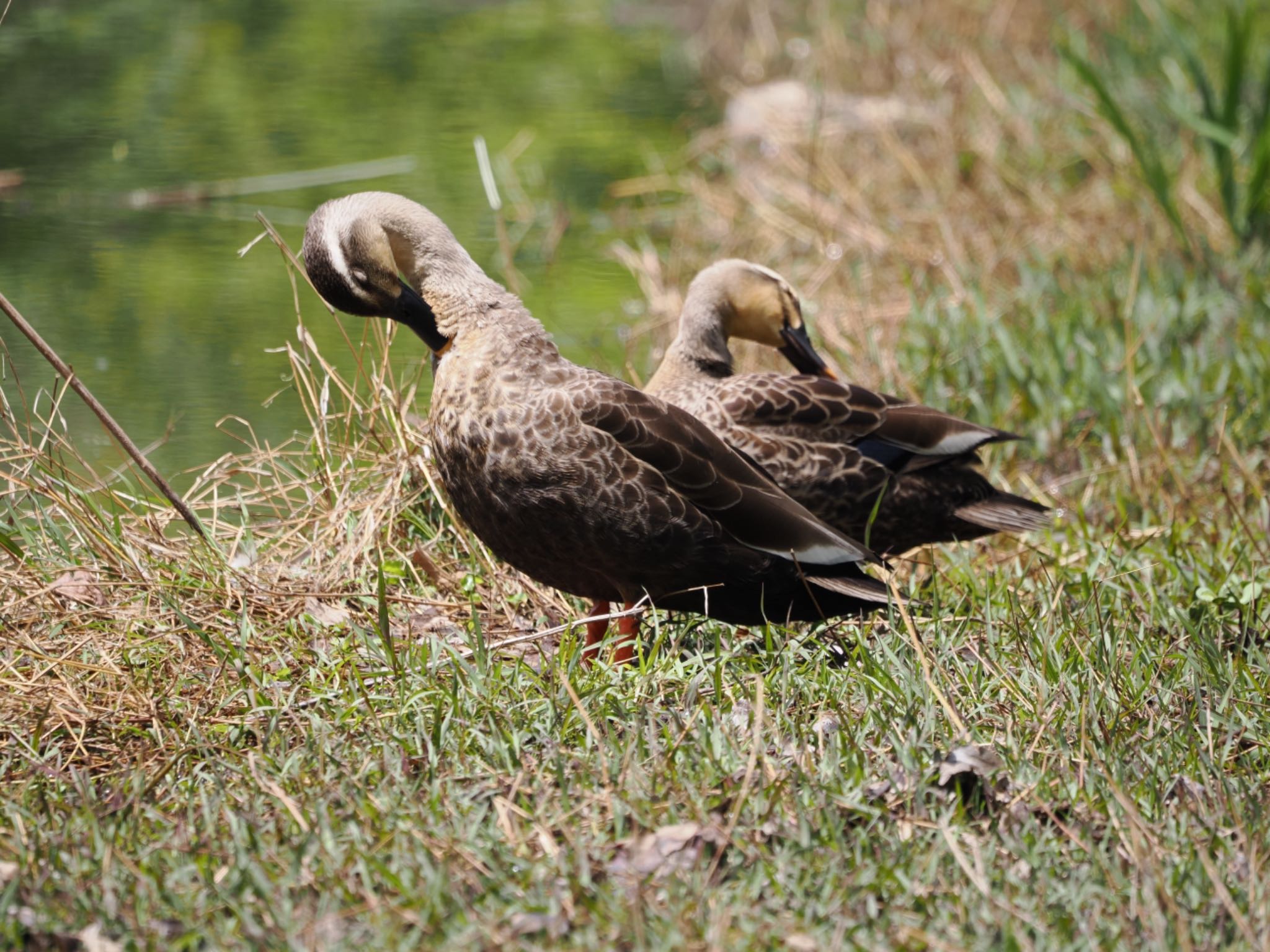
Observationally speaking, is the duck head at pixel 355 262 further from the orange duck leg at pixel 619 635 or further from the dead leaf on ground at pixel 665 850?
the dead leaf on ground at pixel 665 850

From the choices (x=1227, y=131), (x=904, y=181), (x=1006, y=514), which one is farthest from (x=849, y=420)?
(x=904, y=181)

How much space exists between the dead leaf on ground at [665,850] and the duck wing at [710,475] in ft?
3.05

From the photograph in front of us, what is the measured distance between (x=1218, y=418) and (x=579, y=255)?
3441 mm

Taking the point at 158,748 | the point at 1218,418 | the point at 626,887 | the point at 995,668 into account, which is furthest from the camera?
the point at 1218,418

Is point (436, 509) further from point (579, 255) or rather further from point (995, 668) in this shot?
point (579, 255)

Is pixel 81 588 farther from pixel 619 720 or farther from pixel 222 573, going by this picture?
pixel 619 720

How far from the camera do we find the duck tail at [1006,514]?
14.0ft

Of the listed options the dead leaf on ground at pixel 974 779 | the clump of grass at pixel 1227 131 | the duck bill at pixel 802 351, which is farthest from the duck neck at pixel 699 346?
the clump of grass at pixel 1227 131

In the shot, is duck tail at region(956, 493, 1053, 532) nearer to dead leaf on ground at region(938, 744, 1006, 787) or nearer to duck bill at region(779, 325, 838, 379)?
duck bill at region(779, 325, 838, 379)

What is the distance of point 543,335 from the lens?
3596mm

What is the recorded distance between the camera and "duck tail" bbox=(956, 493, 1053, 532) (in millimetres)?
4262

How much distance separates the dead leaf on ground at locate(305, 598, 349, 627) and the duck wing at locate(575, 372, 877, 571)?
870 millimetres

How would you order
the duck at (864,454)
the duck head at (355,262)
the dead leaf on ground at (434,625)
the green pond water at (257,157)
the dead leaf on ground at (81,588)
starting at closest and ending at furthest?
the duck head at (355,262), the dead leaf on ground at (81,588), the dead leaf on ground at (434,625), the duck at (864,454), the green pond water at (257,157)

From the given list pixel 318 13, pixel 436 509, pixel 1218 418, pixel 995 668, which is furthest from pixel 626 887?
Result: pixel 318 13
